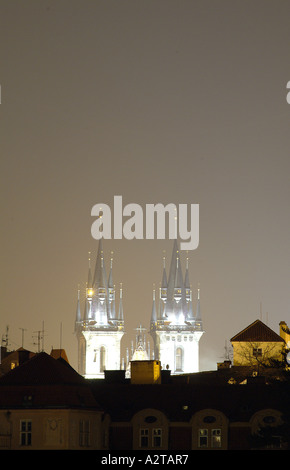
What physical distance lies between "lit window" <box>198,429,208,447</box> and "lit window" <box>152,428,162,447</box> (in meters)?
2.19

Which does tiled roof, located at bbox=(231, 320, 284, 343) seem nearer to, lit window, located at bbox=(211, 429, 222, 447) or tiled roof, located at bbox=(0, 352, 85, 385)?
lit window, located at bbox=(211, 429, 222, 447)

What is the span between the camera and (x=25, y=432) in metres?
77.8

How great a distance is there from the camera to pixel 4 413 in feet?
257

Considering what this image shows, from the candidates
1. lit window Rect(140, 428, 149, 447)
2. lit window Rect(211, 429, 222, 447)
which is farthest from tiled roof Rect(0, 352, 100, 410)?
lit window Rect(211, 429, 222, 447)

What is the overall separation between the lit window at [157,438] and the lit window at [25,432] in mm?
7288

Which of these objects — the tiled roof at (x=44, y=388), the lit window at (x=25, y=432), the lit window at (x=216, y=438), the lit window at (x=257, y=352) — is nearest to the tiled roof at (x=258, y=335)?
the lit window at (x=257, y=352)

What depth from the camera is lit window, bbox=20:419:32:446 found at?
7762 centimetres

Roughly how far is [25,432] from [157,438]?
7756 mm

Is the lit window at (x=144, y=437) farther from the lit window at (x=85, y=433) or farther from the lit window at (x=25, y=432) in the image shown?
the lit window at (x=25, y=432)

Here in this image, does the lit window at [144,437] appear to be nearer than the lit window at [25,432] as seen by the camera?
→ No

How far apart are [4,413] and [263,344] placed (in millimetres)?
41648

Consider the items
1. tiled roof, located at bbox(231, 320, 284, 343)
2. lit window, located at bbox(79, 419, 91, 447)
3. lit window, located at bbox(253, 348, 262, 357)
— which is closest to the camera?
lit window, located at bbox(79, 419, 91, 447)

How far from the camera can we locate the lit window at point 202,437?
80.3m
